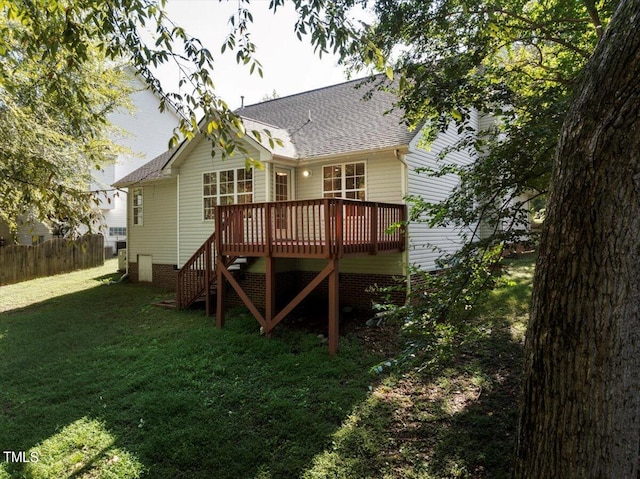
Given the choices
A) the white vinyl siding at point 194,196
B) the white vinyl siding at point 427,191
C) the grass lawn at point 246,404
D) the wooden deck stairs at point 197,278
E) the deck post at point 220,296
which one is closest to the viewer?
the grass lawn at point 246,404

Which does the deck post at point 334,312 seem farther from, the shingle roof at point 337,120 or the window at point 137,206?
the window at point 137,206

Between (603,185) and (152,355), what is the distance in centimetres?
741

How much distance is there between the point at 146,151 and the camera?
22500mm

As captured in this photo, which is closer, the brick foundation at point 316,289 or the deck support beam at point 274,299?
the deck support beam at point 274,299

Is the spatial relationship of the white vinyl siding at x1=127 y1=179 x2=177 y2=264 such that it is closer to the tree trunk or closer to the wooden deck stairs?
the wooden deck stairs

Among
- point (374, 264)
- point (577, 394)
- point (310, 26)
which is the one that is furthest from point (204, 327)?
point (577, 394)

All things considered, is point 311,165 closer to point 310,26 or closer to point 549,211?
point 310,26

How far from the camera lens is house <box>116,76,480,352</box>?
8078 mm

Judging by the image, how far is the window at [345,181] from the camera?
10.1 metres

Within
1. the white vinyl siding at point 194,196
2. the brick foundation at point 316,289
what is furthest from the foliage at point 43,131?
the brick foundation at point 316,289

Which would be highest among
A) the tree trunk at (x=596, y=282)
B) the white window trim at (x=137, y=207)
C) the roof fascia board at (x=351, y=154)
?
the roof fascia board at (x=351, y=154)

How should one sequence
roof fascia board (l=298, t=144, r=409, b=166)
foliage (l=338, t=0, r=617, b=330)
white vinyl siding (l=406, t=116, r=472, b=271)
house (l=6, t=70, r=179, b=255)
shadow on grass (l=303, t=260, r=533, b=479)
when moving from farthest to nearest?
house (l=6, t=70, r=179, b=255) < white vinyl siding (l=406, t=116, r=472, b=271) < roof fascia board (l=298, t=144, r=409, b=166) < foliage (l=338, t=0, r=617, b=330) < shadow on grass (l=303, t=260, r=533, b=479)

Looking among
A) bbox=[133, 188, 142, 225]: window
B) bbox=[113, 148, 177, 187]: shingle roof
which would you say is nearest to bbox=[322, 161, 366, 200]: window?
bbox=[113, 148, 177, 187]: shingle roof

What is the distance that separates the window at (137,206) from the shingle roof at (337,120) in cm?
525
